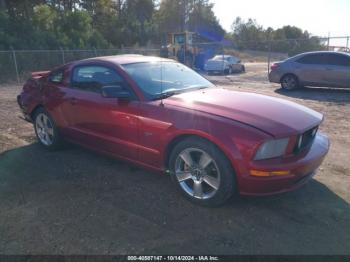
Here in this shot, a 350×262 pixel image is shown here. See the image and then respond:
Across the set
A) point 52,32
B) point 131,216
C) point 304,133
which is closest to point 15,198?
point 131,216

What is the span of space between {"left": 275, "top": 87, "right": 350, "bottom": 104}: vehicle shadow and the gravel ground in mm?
6392

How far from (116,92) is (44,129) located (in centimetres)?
213

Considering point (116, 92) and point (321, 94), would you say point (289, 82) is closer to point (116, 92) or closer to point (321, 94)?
point (321, 94)

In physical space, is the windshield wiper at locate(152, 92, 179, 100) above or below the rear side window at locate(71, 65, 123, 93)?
below

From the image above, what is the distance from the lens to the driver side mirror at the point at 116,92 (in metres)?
4.05

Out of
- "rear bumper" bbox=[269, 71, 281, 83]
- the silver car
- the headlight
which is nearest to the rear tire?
the silver car

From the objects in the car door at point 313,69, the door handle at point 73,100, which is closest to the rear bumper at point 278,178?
the door handle at point 73,100

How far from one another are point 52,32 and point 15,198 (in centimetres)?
2192

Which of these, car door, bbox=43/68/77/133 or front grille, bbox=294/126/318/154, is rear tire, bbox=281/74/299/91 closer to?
front grille, bbox=294/126/318/154

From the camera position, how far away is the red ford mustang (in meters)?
Answer: 3.31

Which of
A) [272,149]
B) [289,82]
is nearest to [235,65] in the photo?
[289,82]

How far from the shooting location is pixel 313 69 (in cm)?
1217

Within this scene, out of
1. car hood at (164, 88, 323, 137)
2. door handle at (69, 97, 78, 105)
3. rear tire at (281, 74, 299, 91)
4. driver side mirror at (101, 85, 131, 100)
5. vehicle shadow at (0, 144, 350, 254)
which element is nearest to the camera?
vehicle shadow at (0, 144, 350, 254)

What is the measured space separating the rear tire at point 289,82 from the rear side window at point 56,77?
9685mm
